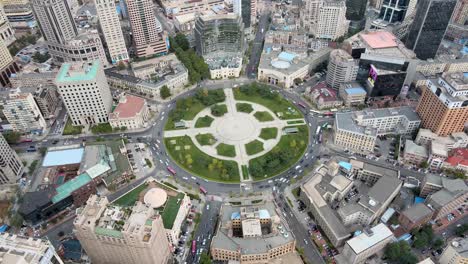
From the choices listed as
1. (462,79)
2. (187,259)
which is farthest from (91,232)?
(462,79)

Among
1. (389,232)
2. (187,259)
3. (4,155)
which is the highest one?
(4,155)

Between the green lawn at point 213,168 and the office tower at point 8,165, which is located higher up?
the office tower at point 8,165

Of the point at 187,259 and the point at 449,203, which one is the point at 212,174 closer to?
the point at 187,259

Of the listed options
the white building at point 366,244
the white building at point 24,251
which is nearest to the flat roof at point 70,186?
the white building at point 24,251

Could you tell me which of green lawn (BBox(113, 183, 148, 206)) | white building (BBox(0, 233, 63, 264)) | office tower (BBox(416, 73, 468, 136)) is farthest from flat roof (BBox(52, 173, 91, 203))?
A: office tower (BBox(416, 73, 468, 136))

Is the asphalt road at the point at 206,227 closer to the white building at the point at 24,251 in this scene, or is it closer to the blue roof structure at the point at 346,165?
the white building at the point at 24,251

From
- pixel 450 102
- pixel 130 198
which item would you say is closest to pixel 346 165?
pixel 450 102

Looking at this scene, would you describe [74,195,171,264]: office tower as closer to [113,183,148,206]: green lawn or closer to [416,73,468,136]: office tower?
[113,183,148,206]: green lawn
